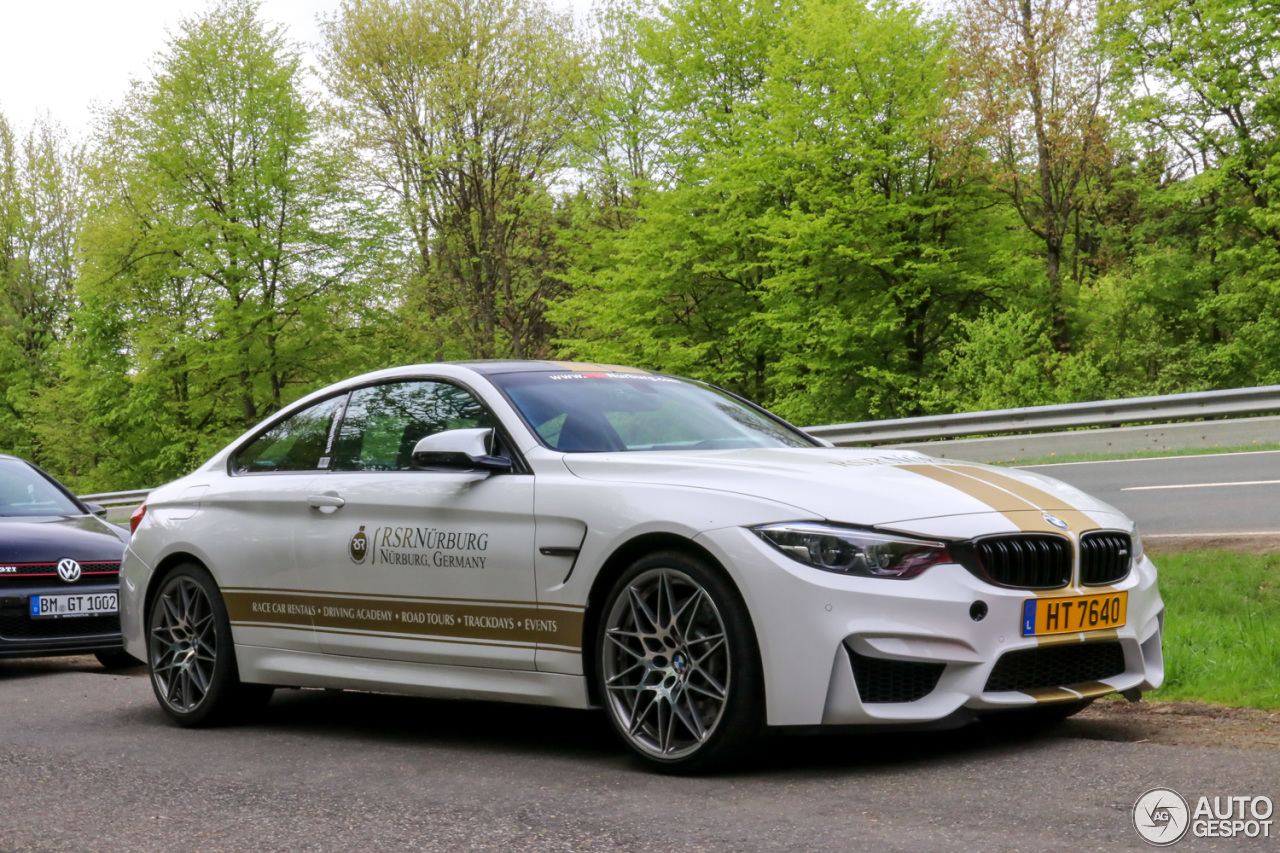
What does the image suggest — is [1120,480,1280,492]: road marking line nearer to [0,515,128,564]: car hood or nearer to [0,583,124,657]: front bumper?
[0,515,128,564]: car hood

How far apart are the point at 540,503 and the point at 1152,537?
22.0ft

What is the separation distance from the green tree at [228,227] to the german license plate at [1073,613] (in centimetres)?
3126

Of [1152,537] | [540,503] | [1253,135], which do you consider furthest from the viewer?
[1253,135]

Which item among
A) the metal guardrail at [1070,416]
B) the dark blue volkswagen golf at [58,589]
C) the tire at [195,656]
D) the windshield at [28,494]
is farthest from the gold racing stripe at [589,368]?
the metal guardrail at [1070,416]

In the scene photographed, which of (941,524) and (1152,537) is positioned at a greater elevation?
(941,524)

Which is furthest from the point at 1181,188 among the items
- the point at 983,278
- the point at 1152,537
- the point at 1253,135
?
the point at 1152,537

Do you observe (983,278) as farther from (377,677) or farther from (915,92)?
(377,677)

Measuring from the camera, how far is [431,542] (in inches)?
210

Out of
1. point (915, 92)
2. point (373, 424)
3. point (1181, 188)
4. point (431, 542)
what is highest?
point (915, 92)

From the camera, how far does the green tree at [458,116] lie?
34.7 meters

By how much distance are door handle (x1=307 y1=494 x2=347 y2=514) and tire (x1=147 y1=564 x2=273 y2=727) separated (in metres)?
0.80

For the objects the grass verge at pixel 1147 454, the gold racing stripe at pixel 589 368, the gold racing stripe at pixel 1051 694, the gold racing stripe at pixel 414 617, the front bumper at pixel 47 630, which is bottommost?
the front bumper at pixel 47 630

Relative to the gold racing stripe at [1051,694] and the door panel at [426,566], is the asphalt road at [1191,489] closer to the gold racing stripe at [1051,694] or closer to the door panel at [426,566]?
the gold racing stripe at [1051,694]

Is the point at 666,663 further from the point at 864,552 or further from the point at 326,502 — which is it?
the point at 326,502
